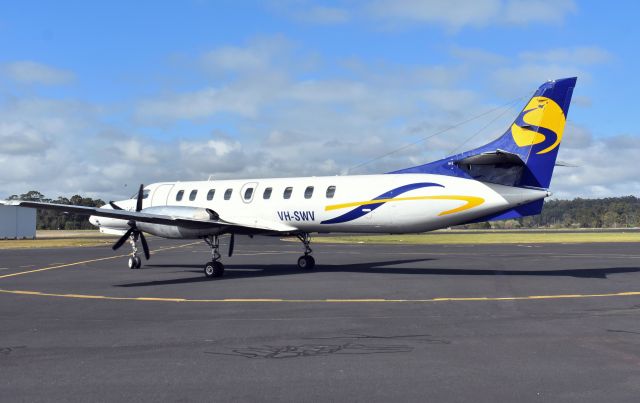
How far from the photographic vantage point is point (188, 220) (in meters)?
23.4

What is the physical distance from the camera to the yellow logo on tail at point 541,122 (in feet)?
69.6

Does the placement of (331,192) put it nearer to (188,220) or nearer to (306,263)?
(306,263)

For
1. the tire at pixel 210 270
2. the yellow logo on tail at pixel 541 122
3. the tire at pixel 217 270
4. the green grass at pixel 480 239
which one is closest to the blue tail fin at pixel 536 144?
the yellow logo on tail at pixel 541 122

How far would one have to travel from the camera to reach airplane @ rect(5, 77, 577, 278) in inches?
837

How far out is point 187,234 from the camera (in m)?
24.5

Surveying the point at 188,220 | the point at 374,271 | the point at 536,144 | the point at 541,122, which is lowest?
the point at 374,271

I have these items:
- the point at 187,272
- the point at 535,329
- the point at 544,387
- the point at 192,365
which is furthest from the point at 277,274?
the point at 544,387

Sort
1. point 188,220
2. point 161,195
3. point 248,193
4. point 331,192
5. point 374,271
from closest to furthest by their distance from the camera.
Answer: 1. point 188,220
2. point 331,192
3. point 374,271
4. point 248,193
5. point 161,195

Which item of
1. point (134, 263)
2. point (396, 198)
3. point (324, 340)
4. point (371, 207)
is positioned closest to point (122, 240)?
point (134, 263)

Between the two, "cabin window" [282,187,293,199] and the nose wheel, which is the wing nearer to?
"cabin window" [282,187,293,199]

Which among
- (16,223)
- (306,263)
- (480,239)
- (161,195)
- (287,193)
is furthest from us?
(16,223)

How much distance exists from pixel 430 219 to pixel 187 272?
1126 centimetres

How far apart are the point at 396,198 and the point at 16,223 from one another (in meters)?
68.8

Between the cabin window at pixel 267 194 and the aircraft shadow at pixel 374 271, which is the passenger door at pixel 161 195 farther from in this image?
the cabin window at pixel 267 194
